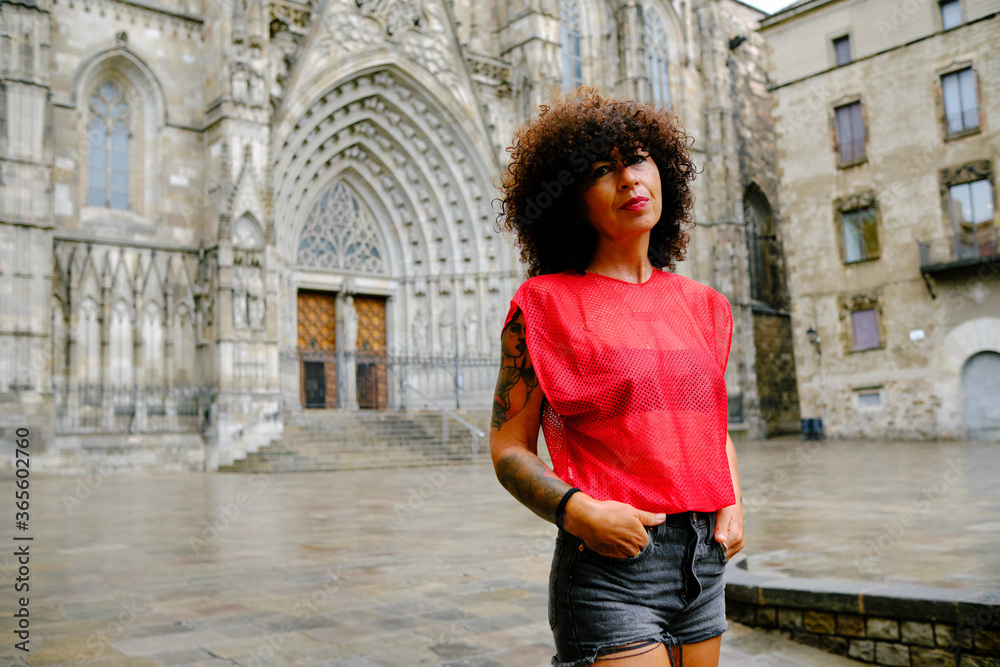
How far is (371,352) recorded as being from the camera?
22.5m

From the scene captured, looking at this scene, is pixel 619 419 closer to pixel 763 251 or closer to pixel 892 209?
pixel 892 209

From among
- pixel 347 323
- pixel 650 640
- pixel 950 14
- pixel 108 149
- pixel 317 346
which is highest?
pixel 950 14

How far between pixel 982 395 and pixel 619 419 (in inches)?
940

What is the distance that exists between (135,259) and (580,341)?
19.1 metres

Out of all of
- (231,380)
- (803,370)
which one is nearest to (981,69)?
(803,370)

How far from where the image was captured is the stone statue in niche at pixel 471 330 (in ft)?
78.6

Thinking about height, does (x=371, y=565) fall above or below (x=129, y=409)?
below

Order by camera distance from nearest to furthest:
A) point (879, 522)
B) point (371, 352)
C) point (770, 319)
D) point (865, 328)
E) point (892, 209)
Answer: point (879, 522) < point (371, 352) < point (892, 209) < point (865, 328) < point (770, 319)

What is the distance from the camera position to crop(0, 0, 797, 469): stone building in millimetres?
17250

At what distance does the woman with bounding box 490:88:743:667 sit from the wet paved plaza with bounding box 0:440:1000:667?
2.21 metres

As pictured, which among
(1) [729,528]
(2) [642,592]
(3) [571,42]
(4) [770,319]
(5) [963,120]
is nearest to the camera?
(2) [642,592]

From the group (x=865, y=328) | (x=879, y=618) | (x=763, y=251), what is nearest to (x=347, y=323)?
(x=865, y=328)

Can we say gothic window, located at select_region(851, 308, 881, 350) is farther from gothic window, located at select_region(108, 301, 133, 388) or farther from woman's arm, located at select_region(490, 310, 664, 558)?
woman's arm, located at select_region(490, 310, 664, 558)

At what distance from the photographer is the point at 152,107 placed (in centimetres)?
1983
